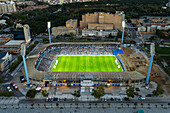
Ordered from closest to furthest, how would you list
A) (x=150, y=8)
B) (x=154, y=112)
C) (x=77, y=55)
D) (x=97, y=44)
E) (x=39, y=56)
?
(x=154, y=112), (x=39, y=56), (x=77, y=55), (x=97, y=44), (x=150, y=8)

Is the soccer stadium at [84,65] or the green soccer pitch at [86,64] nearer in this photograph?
the soccer stadium at [84,65]

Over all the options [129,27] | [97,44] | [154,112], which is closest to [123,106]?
[154,112]

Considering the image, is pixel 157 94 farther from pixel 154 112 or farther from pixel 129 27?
pixel 129 27

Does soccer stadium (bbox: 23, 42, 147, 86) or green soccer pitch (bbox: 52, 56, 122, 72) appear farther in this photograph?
green soccer pitch (bbox: 52, 56, 122, 72)

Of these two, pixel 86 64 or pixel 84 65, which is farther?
pixel 86 64
